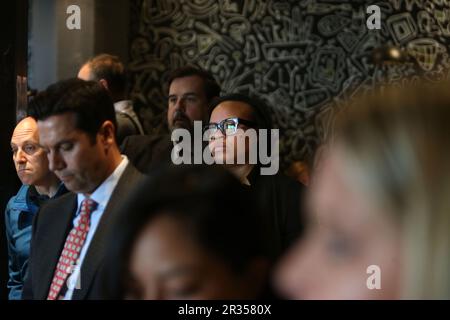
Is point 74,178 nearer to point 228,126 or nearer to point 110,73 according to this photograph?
point 228,126

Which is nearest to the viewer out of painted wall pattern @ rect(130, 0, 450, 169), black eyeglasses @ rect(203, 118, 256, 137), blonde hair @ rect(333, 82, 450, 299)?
blonde hair @ rect(333, 82, 450, 299)

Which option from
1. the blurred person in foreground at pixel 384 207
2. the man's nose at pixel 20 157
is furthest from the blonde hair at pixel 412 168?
the man's nose at pixel 20 157

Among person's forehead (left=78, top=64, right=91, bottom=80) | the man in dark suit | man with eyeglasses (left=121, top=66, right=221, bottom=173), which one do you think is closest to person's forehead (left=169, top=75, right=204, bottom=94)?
man with eyeglasses (left=121, top=66, right=221, bottom=173)

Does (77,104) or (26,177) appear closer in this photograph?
(77,104)

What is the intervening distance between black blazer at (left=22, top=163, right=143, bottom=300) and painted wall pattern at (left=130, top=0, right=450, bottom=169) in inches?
162

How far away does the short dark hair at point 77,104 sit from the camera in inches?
82.3

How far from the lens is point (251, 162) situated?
2.52m

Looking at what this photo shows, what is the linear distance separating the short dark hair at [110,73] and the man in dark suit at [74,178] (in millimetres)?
1224

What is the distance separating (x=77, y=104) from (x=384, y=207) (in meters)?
1.51

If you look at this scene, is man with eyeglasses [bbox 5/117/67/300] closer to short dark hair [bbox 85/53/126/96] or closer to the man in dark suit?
short dark hair [bbox 85/53/126/96]

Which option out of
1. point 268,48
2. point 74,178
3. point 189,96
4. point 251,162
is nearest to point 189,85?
point 189,96

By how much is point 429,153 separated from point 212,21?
5.66 m

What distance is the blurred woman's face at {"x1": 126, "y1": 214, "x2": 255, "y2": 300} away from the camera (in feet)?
3.31
